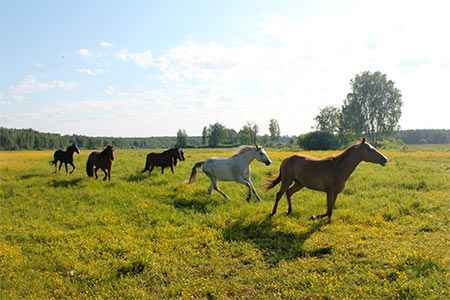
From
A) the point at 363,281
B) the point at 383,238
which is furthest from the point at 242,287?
the point at 383,238

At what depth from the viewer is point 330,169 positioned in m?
9.62

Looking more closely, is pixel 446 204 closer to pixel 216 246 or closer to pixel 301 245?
pixel 301 245

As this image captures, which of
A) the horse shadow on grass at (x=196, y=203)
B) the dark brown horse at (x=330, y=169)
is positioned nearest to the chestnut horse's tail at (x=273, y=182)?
the dark brown horse at (x=330, y=169)

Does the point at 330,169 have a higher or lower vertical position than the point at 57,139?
lower

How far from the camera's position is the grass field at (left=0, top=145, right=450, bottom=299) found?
5770mm

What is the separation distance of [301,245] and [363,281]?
1974mm

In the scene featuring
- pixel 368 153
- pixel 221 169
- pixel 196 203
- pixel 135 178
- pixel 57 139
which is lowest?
pixel 196 203

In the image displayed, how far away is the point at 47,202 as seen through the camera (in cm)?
1256

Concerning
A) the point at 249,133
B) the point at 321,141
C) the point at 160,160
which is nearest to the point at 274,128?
the point at 249,133

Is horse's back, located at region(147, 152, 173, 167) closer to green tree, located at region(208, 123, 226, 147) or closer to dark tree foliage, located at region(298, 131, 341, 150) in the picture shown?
dark tree foliage, located at region(298, 131, 341, 150)

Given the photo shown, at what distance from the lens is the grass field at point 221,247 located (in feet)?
18.9

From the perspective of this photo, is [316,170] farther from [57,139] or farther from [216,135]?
[57,139]

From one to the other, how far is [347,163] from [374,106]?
184 feet

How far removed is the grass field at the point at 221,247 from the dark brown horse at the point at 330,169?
3.01 feet
